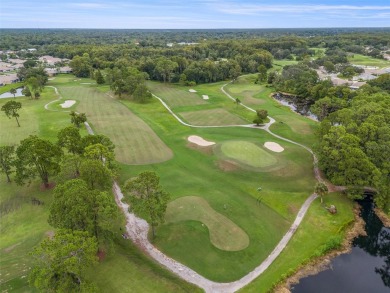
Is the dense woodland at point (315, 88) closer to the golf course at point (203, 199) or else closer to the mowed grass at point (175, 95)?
the golf course at point (203, 199)

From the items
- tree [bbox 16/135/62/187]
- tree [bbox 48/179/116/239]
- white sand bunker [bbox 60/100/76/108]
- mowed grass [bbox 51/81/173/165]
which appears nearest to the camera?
tree [bbox 48/179/116/239]

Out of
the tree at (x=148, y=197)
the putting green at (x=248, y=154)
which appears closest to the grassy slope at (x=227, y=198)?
the putting green at (x=248, y=154)

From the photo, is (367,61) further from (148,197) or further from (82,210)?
(82,210)

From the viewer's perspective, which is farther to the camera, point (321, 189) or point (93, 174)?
point (321, 189)

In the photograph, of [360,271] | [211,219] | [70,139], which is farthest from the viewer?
[70,139]

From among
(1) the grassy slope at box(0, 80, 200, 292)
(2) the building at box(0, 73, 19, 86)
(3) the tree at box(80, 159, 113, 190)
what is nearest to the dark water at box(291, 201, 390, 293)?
(1) the grassy slope at box(0, 80, 200, 292)

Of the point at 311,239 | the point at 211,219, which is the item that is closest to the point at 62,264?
the point at 211,219

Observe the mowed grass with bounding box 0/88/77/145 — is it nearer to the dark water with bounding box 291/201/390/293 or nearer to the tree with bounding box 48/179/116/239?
the tree with bounding box 48/179/116/239

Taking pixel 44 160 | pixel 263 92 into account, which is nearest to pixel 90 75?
pixel 263 92
